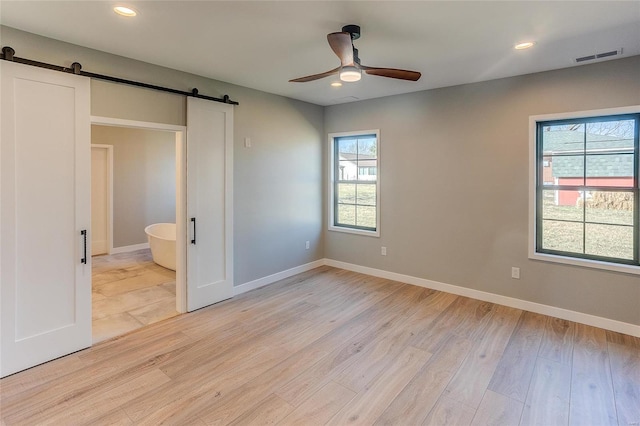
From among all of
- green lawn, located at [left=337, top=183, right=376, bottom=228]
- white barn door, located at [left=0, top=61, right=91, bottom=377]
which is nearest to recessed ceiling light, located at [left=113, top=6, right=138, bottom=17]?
white barn door, located at [left=0, top=61, right=91, bottom=377]

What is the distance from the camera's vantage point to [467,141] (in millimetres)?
4223

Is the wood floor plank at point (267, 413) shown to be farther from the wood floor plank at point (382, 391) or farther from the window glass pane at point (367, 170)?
the window glass pane at point (367, 170)

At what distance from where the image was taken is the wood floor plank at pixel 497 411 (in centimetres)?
214

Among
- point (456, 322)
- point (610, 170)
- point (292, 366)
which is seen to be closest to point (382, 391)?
point (292, 366)

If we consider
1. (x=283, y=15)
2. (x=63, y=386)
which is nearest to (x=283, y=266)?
(x=63, y=386)

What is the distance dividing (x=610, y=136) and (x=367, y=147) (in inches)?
114

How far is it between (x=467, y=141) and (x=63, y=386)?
4644 mm

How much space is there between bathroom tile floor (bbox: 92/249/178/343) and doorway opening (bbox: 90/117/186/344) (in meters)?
0.01

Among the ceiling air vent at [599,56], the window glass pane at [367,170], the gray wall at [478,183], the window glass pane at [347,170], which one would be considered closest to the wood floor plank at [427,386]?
the gray wall at [478,183]

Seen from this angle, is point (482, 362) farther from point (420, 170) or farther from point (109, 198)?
point (109, 198)

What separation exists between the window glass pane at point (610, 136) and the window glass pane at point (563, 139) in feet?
0.25

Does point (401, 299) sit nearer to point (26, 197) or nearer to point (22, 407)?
point (22, 407)

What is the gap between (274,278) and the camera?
494 centimetres

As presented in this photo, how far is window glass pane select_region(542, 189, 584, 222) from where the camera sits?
363 centimetres
